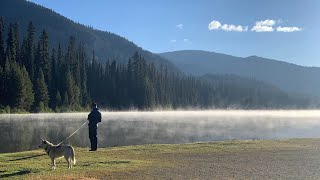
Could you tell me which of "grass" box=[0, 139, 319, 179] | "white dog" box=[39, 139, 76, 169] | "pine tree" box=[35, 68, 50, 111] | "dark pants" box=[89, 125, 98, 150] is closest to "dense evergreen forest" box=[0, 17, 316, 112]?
"pine tree" box=[35, 68, 50, 111]

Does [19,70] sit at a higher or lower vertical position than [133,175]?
higher

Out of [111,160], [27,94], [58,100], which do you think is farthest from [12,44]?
[111,160]

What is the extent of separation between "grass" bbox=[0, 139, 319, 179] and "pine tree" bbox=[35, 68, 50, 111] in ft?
256

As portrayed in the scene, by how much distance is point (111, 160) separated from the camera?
1005 inches

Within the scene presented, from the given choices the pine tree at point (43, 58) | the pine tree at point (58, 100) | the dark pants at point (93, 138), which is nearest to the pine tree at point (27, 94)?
the pine tree at point (58, 100)

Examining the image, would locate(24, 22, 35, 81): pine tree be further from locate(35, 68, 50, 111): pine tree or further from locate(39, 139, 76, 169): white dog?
locate(39, 139, 76, 169): white dog

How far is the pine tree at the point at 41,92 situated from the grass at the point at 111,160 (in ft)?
256

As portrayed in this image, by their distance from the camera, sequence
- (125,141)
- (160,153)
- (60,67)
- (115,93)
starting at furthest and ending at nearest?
(115,93) < (60,67) < (125,141) < (160,153)

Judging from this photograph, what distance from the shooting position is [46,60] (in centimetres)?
12019

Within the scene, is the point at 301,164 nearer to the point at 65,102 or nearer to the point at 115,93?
the point at 65,102

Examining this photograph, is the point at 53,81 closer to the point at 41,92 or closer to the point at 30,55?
the point at 30,55

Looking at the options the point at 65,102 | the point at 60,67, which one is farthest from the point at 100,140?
the point at 60,67

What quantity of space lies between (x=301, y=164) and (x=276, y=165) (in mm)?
1498

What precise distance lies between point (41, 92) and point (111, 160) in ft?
280
